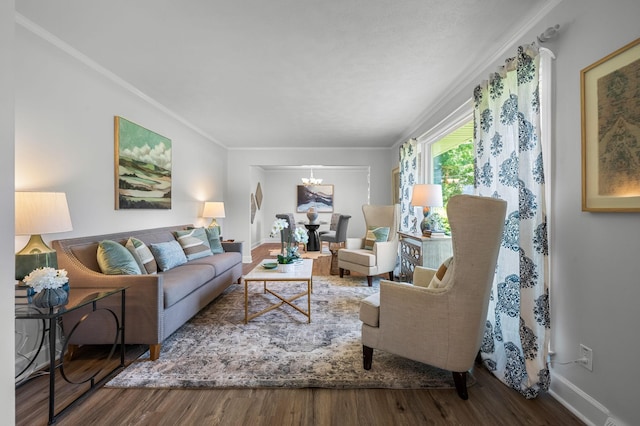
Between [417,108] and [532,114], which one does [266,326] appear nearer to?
[532,114]

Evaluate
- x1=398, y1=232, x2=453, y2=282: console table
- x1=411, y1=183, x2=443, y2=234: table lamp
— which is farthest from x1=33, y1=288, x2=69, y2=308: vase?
x1=411, y1=183, x2=443, y2=234: table lamp

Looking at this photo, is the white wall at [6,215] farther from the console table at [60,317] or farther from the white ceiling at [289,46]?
the white ceiling at [289,46]

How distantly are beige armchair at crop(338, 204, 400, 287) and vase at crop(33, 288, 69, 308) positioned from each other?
3.46 metres

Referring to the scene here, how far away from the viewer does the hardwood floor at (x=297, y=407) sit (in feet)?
5.38

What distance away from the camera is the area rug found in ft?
6.46

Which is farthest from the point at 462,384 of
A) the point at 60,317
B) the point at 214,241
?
the point at 214,241

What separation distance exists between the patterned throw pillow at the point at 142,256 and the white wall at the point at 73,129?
37 cm

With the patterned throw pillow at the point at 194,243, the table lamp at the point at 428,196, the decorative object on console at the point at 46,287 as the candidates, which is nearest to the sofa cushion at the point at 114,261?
the decorative object on console at the point at 46,287

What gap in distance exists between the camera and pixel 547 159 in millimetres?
1905

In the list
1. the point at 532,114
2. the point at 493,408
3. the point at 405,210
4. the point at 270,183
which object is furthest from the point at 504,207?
the point at 270,183

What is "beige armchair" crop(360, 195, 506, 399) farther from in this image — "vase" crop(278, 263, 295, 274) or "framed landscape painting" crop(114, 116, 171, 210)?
"framed landscape painting" crop(114, 116, 171, 210)

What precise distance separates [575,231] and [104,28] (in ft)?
11.7

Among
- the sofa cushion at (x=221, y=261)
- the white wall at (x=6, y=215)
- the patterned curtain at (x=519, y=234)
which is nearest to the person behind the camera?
the white wall at (x=6, y=215)

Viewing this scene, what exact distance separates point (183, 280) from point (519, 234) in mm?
2810
